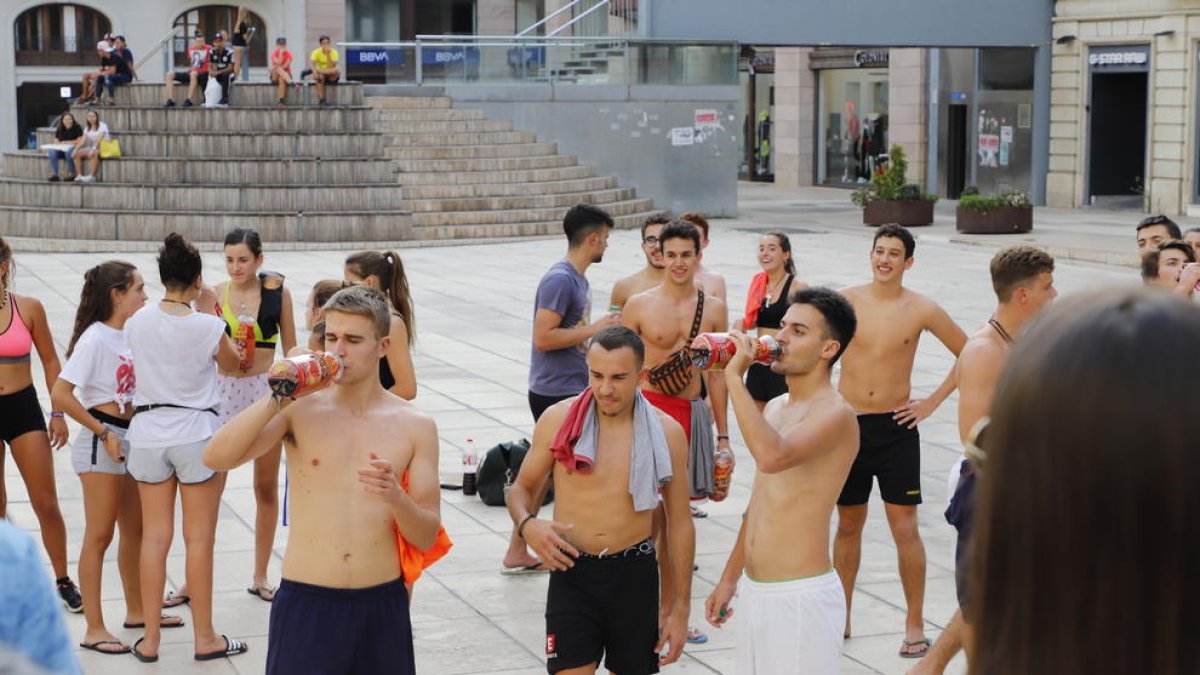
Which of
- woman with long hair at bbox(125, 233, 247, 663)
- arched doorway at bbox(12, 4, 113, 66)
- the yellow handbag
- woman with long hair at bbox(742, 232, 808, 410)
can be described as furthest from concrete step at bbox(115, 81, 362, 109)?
woman with long hair at bbox(125, 233, 247, 663)

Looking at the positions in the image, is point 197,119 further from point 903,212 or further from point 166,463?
point 166,463

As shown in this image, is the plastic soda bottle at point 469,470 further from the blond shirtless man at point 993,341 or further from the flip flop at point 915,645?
the blond shirtless man at point 993,341

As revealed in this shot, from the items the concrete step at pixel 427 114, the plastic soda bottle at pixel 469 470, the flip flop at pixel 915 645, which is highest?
the concrete step at pixel 427 114

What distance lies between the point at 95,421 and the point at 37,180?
82.3 ft

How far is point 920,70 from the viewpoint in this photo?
41406mm

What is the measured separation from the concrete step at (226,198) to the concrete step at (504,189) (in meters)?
1.00

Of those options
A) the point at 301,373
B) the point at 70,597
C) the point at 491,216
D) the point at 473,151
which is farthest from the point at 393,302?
the point at 473,151

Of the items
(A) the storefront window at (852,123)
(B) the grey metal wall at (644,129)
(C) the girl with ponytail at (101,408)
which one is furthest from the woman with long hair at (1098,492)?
(A) the storefront window at (852,123)

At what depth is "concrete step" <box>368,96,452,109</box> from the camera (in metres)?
32.5

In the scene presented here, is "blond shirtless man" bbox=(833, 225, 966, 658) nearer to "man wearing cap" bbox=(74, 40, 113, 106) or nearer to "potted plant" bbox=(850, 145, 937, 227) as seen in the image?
"potted plant" bbox=(850, 145, 937, 227)

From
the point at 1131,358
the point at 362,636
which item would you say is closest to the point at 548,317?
the point at 362,636

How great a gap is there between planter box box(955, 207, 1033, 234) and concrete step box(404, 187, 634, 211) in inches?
277

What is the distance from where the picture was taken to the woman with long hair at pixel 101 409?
23.5ft

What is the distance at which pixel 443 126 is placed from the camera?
32.2m
